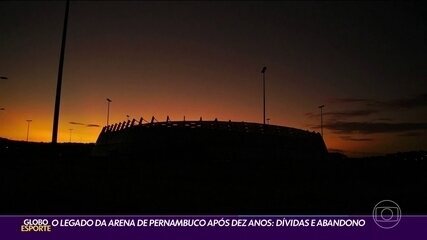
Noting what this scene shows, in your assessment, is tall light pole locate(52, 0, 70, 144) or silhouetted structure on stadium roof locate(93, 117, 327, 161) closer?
tall light pole locate(52, 0, 70, 144)

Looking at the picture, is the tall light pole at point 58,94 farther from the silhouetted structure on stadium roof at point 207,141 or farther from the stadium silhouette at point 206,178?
the silhouetted structure on stadium roof at point 207,141

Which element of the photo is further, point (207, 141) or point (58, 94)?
point (207, 141)

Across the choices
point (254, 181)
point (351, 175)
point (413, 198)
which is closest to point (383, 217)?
point (413, 198)

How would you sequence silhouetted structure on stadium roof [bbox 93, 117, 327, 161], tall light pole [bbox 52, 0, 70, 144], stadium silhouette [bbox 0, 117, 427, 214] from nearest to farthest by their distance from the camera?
stadium silhouette [bbox 0, 117, 427, 214]
tall light pole [bbox 52, 0, 70, 144]
silhouetted structure on stadium roof [bbox 93, 117, 327, 161]

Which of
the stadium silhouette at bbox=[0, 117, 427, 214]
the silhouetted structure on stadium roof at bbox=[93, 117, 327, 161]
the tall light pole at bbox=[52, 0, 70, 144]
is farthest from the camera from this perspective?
the silhouetted structure on stadium roof at bbox=[93, 117, 327, 161]

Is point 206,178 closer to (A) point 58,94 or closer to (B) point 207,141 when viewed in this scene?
(A) point 58,94

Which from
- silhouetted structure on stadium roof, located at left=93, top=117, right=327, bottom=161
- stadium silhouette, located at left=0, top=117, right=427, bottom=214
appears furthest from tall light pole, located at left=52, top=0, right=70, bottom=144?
silhouetted structure on stadium roof, located at left=93, top=117, right=327, bottom=161

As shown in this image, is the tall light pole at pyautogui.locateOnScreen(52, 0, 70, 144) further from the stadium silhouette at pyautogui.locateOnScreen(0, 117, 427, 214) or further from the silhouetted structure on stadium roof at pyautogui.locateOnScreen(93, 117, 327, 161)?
the silhouetted structure on stadium roof at pyautogui.locateOnScreen(93, 117, 327, 161)

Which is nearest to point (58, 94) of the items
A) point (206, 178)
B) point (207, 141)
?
point (206, 178)

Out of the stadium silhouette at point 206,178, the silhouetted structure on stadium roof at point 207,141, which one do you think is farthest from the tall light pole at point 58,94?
the silhouetted structure on stadium roof at point 207,141

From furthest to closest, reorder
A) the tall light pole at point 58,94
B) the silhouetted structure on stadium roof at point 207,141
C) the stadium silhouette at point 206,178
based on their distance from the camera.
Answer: the silhouetted structure on stadium roof at point 207,141
the tall light pole at point 58,94
the stadium silhouette at point 206,178

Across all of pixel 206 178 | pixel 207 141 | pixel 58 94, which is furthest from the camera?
pixel 207 141

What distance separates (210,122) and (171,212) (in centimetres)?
2880

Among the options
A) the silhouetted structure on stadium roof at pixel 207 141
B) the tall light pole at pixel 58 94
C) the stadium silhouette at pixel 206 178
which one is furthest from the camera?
the silhouetted structure on stadium roof at pixel 207 141
